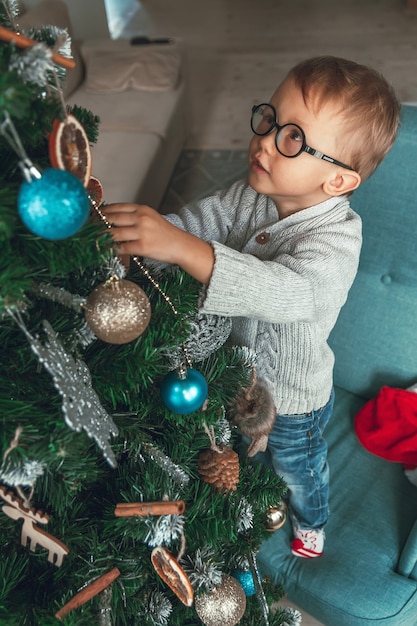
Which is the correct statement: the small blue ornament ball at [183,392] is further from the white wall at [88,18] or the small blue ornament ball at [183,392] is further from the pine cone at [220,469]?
the white wall at [88,18]

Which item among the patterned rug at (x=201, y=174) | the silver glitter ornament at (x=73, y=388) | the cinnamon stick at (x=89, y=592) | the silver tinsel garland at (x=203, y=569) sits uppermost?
the silver glitter ornament at (x=73, y=388)

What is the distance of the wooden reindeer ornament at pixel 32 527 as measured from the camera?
22.8 inches

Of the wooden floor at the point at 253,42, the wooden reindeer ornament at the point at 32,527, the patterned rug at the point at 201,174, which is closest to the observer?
the wooden reindeer ornament at the point at 32,527

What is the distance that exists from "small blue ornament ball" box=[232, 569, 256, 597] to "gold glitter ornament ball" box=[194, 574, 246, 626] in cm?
10

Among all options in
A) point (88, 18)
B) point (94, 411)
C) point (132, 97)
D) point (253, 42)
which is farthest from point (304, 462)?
point (253, 42)

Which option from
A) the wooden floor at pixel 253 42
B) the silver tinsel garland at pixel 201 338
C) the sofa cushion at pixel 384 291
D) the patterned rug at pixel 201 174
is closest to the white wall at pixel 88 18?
the wooden floor at pixel 253 42

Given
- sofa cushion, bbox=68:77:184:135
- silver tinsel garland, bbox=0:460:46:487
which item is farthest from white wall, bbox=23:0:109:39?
silver tinsel garland, bbox=0:460:46:487

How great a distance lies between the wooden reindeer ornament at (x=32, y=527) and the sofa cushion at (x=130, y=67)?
2677 mm

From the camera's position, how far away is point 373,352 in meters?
1.28

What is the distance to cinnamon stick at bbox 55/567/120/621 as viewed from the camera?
0.64m

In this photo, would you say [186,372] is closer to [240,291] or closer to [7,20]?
[240,291]

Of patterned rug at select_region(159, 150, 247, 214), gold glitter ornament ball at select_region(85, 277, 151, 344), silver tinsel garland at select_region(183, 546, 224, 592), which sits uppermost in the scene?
gold glitter ornament ball at select_region(85, 277, 151, 344)

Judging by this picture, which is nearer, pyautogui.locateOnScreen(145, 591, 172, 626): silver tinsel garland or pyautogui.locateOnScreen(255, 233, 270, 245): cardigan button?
pyautogui.locateOnScreen(145, 591, 172, 626): silver tinsel garland

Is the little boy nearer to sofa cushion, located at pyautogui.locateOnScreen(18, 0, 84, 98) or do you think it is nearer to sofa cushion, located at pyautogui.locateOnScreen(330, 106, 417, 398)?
sofa cushion, located at pyautogui.locateOnScreen(330, 106, 417, 398)
